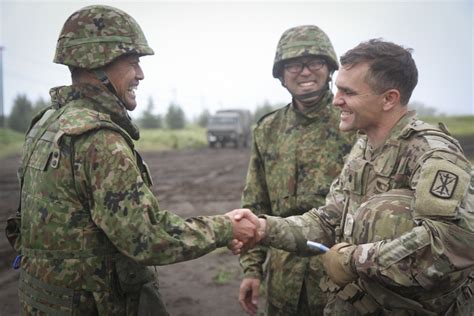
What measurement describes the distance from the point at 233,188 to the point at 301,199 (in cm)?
1035

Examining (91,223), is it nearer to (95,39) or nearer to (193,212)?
(95,39)

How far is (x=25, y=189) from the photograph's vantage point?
2525mm

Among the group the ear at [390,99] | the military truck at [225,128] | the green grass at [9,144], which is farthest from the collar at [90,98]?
Answer: the military truck at [225,128]

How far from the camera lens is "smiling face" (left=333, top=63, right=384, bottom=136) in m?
2.49

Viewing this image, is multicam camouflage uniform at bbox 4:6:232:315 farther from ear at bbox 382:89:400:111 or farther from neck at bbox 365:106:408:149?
ear at bbox 382:89:400:111

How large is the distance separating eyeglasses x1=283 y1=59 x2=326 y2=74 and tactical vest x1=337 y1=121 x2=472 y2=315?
1404 millimetres

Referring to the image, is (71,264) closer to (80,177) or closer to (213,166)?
(80,177)

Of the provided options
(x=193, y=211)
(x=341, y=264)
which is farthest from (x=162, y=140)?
(x=341, y=264)

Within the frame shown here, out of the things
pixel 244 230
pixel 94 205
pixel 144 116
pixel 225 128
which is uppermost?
pixel 94 205

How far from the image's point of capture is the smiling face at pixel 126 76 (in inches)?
104

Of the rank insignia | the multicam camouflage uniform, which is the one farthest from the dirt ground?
the rank insignia

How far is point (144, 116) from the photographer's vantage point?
4525cm

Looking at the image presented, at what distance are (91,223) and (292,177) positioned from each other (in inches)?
66.2

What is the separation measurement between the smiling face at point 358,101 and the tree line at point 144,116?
1725cm
